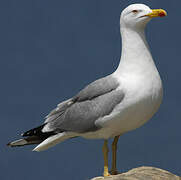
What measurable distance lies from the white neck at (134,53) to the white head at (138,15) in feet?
0.35

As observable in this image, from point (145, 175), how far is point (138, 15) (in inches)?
97.5

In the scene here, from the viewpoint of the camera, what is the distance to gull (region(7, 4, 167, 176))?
880cm

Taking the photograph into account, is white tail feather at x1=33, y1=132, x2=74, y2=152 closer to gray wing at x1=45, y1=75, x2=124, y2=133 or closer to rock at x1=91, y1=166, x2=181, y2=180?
gray wing at x1=45, y1=75, x2=124, y2=133

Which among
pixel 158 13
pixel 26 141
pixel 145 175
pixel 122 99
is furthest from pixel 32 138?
pixel 158 13

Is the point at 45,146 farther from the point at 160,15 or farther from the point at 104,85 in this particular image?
the point at 160,15

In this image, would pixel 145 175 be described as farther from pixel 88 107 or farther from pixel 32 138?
pixel 32 138

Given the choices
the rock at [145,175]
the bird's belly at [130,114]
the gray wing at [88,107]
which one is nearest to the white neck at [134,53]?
the gray wing at [88,107]

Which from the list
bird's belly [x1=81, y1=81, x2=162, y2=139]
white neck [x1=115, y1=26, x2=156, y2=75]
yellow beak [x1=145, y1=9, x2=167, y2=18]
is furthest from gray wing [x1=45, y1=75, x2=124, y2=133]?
yellow beak [x1=145, y1=9, x2=167, y2=18]

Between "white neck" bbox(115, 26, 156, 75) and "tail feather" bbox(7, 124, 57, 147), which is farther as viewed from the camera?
"tail feather" bbox(7, 124, 57, 147)

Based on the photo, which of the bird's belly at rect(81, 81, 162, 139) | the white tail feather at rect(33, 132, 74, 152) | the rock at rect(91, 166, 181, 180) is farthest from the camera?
the white tail feather at rect(33, 132, 74, 152)

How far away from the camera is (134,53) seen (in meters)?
→ 9.19

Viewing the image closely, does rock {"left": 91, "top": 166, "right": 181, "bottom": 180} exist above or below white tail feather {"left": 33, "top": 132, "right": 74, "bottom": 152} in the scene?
below

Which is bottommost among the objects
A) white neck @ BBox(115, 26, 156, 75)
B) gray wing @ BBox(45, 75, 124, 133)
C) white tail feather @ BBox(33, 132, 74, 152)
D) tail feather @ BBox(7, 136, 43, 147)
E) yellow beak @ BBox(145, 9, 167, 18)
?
white tail feather @ BBox(33, 132, 74, 152)

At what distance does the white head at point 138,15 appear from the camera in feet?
29.3
